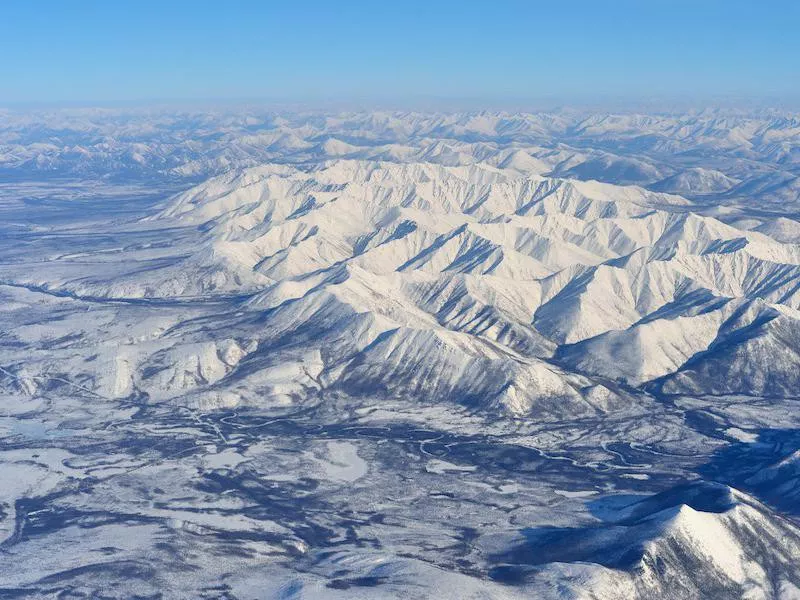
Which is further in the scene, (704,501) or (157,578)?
(704,501)

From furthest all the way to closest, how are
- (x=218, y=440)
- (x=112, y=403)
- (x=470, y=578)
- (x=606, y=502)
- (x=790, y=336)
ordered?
(x=790, y=336)
(x=112, y=403)
(x=218, y=440)
(x=606, y=502)
(x=470, y=578)

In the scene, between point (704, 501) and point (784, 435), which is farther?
point (784, 435)

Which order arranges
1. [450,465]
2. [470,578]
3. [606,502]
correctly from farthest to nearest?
[450,465] → [606,502] → [470,578]

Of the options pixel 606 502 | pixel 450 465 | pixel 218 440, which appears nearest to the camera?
pixel 606 502

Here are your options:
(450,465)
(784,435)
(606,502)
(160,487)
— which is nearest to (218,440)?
(160,487)

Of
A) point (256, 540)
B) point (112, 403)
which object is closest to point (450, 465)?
point (256, 540)

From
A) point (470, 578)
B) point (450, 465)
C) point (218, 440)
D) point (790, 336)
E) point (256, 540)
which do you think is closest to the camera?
point (470, 578)

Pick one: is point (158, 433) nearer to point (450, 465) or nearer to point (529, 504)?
point (450, 465)

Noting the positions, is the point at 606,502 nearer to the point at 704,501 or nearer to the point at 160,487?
the point at 704,501
